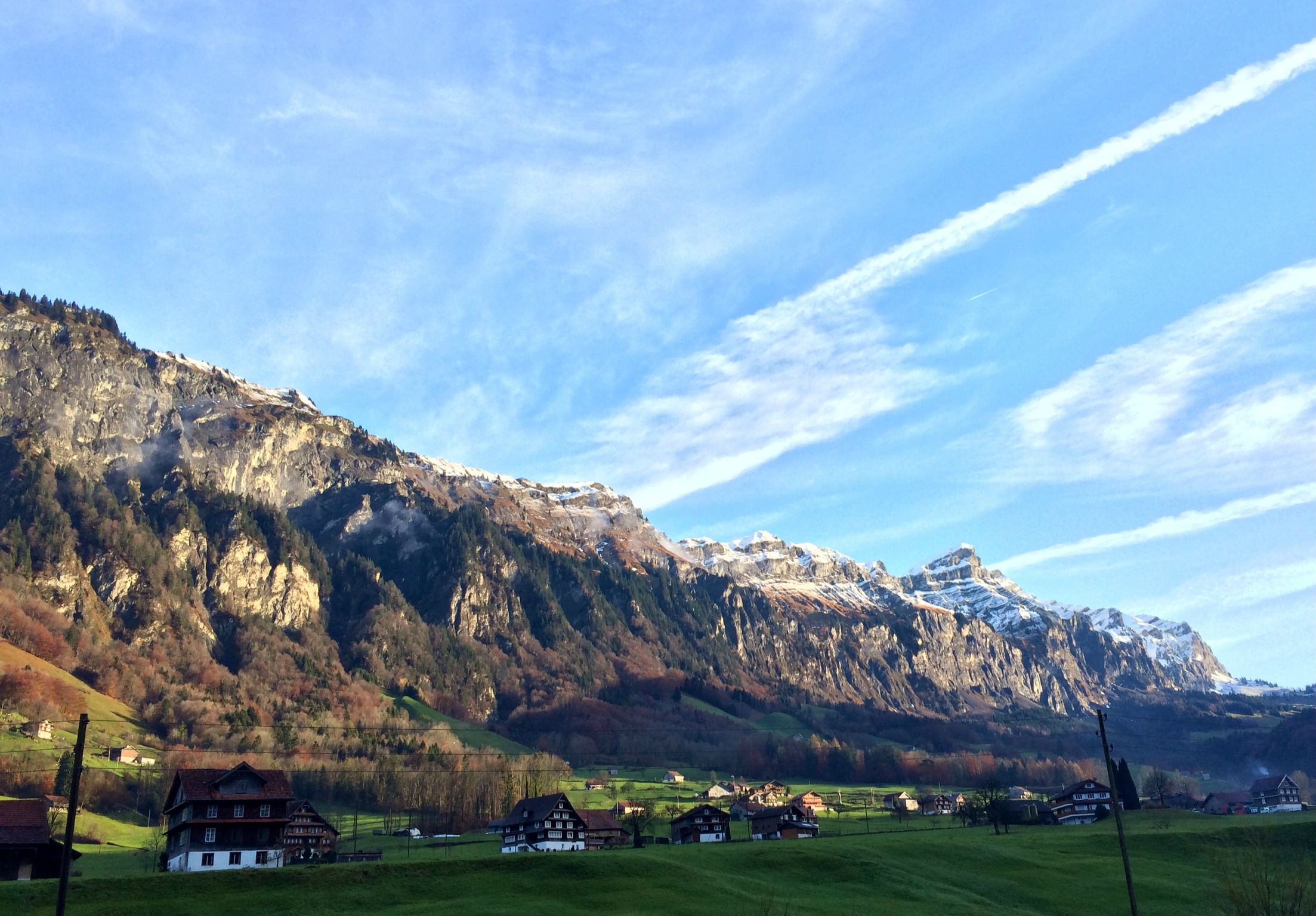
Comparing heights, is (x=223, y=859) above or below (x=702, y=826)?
above

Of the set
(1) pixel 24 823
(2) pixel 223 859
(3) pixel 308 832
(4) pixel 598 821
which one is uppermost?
(1) pixel 24 823

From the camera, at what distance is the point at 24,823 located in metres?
108

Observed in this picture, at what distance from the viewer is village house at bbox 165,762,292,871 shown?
4471 inches

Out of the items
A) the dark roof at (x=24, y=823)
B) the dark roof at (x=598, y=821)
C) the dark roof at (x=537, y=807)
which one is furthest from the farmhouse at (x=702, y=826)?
the dark roof at (x=24, y=823)

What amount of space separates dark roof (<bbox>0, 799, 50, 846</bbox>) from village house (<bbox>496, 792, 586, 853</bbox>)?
72.1 meters

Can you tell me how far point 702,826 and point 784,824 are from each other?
1468 centimetres

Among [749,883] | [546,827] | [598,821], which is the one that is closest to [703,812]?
[598,821]

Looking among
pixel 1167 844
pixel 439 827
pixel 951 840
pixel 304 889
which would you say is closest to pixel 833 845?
pixel 951 840

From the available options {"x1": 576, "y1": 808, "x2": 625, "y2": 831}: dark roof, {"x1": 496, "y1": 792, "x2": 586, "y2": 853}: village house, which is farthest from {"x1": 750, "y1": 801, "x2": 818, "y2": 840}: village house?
{"x1": 496, "y1": 792, "x2": 586, "y2": 853}: village house

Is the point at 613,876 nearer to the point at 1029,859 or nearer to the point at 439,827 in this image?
the point at 1029,859

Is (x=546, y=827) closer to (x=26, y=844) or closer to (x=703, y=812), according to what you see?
(x=703, y=812)

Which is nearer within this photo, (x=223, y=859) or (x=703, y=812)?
(x=223, y=859)

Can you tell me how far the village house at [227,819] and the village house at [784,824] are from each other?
93330 millimetres

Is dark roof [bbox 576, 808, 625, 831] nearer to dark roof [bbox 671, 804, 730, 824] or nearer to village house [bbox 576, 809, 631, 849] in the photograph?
village house [bbox 576, 809, 631, 849]
